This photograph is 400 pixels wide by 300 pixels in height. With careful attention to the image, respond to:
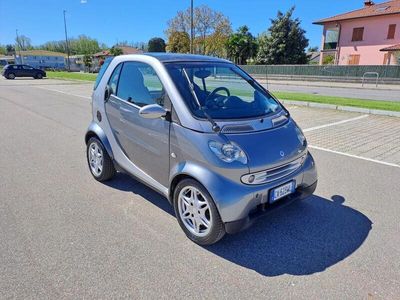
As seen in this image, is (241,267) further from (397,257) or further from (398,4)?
(398,4)

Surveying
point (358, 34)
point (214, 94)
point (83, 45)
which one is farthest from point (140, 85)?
point (83, 45)

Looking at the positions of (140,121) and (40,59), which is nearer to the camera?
(140,121)

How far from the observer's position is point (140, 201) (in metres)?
3.76

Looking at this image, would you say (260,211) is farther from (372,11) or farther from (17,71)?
(372,11)

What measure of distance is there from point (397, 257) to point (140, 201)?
267cm

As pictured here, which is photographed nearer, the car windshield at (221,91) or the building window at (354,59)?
the car windshield at (221,91)

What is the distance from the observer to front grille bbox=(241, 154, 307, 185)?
103 inches

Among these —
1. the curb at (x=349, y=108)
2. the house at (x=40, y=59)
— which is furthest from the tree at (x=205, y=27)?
the house at (x=40, y=59)

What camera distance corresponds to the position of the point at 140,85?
11.3 feet

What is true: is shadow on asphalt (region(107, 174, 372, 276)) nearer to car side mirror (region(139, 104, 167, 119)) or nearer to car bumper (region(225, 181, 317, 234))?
car bumper (region(225, 181, 317, 234))

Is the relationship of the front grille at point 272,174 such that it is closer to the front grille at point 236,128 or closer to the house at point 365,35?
the front grille at point 236,128

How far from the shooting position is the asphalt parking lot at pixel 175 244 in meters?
2.35

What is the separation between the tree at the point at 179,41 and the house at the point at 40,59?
51302mm

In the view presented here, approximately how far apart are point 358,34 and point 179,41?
25803mm
